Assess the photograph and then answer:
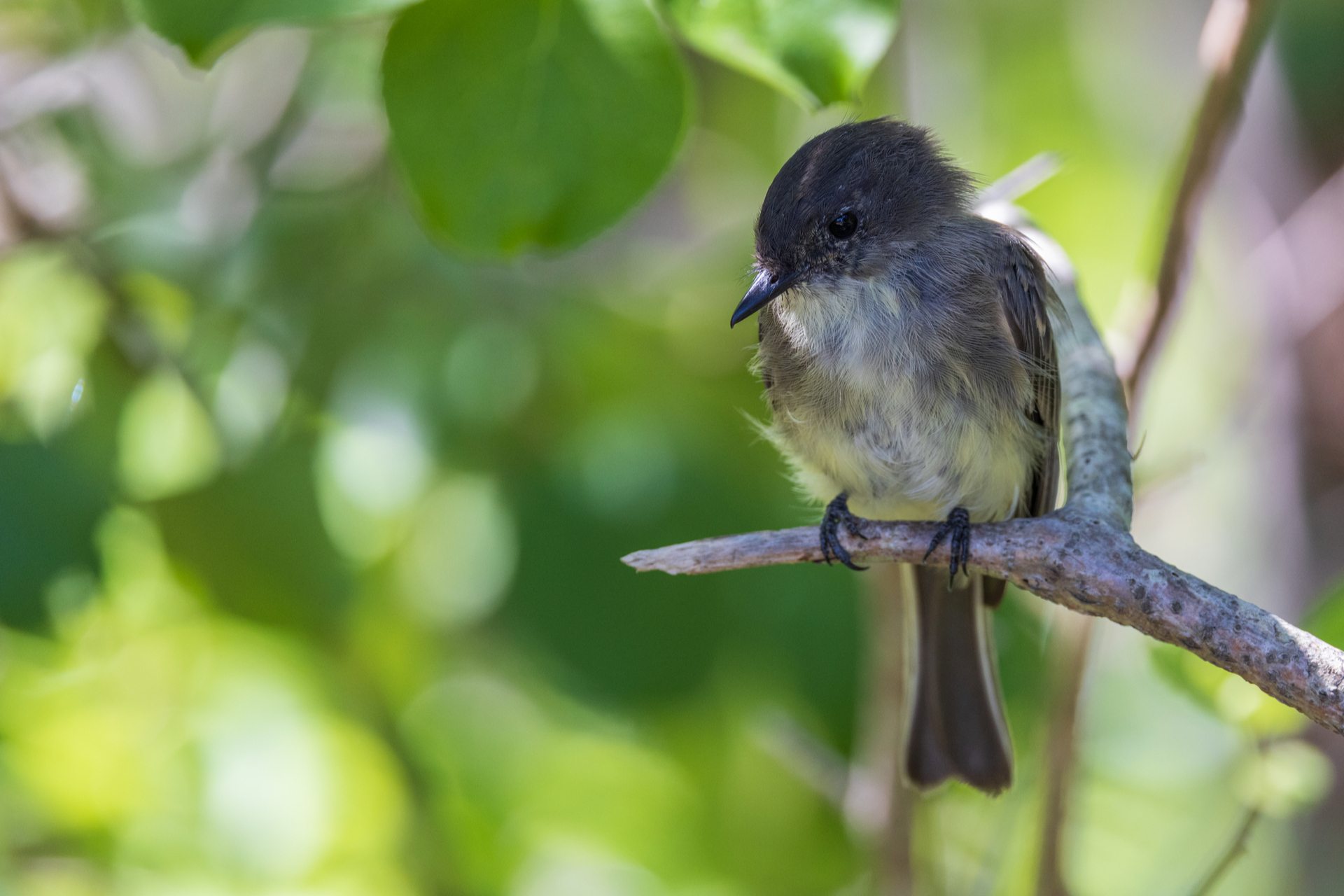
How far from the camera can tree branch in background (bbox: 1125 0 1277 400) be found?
185cm

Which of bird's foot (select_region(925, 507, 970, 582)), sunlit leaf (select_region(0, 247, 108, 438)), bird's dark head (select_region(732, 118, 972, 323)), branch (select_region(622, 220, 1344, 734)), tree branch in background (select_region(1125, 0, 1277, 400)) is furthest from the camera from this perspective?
sunlit leaf (select_region(0, 247, 108, 438))

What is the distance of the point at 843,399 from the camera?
2.08 metres

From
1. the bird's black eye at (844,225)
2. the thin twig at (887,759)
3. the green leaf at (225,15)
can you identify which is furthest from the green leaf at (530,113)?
the thin twig at (887,759)

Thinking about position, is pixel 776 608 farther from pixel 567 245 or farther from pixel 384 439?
pixel 567 245

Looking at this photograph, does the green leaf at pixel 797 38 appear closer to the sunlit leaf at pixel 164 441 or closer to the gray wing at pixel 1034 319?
the gray wing at pixel 1034 319

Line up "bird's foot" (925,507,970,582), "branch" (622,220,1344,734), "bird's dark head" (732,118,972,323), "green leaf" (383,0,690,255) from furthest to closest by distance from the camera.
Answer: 1. "bird's dark head" (732,118,972,323)
2. "bird's foot" (925,507,970,582)
3. "green leaf" (383,0,690,255)
4. "branch" (622,220,1344,734)

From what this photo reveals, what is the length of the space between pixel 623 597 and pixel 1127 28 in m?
2.57

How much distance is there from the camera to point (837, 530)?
1942mm

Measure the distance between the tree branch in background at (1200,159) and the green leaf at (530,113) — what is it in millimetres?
890

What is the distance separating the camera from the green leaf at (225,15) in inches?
49.3

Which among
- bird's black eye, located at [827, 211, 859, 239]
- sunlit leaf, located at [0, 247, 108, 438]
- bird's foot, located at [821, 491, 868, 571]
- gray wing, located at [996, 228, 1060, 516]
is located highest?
bird's black eye, located at [827, 211, 859, 239]

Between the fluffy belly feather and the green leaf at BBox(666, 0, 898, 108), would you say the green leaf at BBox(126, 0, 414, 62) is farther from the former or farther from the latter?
the fluffy belly feather

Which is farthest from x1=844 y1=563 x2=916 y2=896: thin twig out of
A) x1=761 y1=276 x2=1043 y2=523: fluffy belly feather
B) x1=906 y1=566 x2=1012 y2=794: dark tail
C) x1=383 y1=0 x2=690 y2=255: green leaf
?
x1=383 y1=0 x2=690 y2=255: green leaf

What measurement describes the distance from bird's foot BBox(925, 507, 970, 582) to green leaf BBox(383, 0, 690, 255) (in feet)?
2.27
